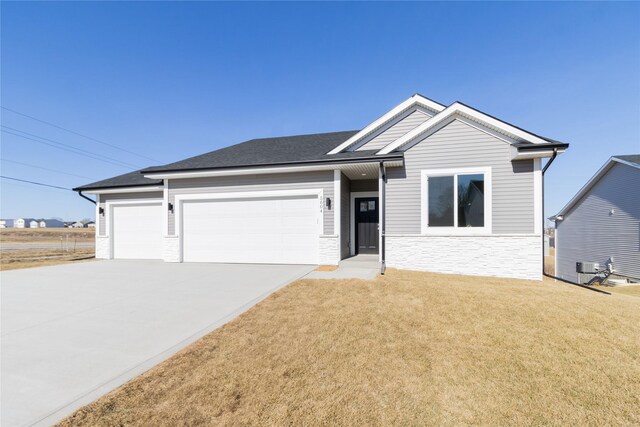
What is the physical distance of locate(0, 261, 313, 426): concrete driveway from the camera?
275cm

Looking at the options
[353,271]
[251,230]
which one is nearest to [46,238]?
[251,230]

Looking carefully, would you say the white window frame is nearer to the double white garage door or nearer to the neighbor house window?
the neighbor house window

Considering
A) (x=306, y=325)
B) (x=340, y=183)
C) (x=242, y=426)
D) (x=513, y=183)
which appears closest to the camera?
(x=242, y=426)

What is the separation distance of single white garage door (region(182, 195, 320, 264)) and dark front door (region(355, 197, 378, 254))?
2520mm

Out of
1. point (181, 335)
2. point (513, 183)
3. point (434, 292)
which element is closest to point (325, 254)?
point (434, 292)

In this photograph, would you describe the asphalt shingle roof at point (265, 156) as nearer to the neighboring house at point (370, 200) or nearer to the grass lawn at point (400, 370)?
the neighboring house at point (370, 200)

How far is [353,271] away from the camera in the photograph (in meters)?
7.90

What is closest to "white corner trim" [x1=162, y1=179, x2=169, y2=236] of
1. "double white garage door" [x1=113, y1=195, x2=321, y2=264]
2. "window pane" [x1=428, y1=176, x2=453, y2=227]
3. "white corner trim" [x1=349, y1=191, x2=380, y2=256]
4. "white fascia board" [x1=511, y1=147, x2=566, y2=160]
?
"double white garage door" [x1=113, y1=195, x2=321, y2=264]

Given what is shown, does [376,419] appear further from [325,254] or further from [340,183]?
[340,183]

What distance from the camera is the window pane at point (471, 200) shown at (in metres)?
8.37

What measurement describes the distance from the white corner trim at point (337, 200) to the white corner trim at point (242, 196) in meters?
0.45

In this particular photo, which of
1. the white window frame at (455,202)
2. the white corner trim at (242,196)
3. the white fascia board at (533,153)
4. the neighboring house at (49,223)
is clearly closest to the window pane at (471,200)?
the white window frame at (455,202)

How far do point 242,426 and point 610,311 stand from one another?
6664mm

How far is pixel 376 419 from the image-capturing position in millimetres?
2326
